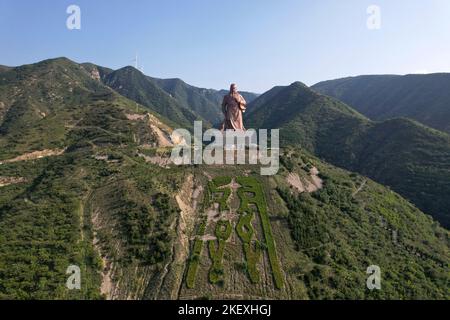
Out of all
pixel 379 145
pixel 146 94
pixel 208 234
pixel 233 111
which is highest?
pixel 146 94

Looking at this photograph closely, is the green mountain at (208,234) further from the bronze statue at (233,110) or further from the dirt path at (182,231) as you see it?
the bronze statue at (233,110)

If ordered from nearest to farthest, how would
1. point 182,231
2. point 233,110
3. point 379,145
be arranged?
point 182,231 → point 233,110 → point 379,145

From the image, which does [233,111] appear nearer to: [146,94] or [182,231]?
[182,231]

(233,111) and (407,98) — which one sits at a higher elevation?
(407,98)

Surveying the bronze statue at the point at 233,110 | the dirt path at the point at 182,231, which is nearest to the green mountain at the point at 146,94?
the bronze statue at the point at 233,110

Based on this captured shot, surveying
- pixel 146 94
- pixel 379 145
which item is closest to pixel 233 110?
pixel 379 145
